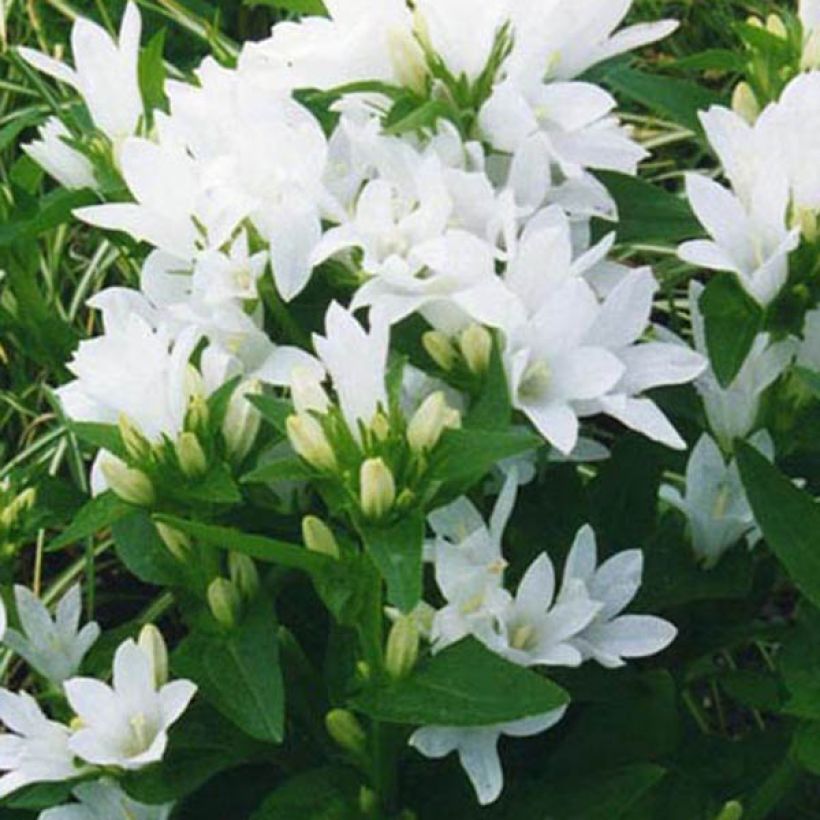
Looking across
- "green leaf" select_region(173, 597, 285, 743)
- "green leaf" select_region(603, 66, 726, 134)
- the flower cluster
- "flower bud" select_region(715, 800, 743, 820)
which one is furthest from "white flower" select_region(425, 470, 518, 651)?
"green leaf" select_region(603, 66, 726, 134)

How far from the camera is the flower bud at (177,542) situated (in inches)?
43.1

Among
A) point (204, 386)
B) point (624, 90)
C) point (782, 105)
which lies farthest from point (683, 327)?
point (204, 386)

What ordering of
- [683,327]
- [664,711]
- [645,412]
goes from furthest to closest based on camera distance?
1. [683,327]
2. [664,711]
3. [645,412]

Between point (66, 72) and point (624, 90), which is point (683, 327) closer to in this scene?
point (624, 90)

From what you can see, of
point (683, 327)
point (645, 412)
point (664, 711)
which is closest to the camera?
point (645, 412)

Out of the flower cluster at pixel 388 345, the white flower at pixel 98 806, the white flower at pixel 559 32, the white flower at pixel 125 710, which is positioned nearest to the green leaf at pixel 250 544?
the flower cluster at pixel 388 345

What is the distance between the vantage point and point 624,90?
1.25m

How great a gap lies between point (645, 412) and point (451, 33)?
26cm

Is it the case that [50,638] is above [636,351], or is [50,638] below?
below

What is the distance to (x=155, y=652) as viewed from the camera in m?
1.10

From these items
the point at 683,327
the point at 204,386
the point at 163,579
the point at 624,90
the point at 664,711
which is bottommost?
the point at 683,327

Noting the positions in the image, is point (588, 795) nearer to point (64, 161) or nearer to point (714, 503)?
point (714, 503)

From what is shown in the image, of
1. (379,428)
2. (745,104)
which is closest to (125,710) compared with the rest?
(379,428)

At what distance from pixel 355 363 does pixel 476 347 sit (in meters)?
0.09
